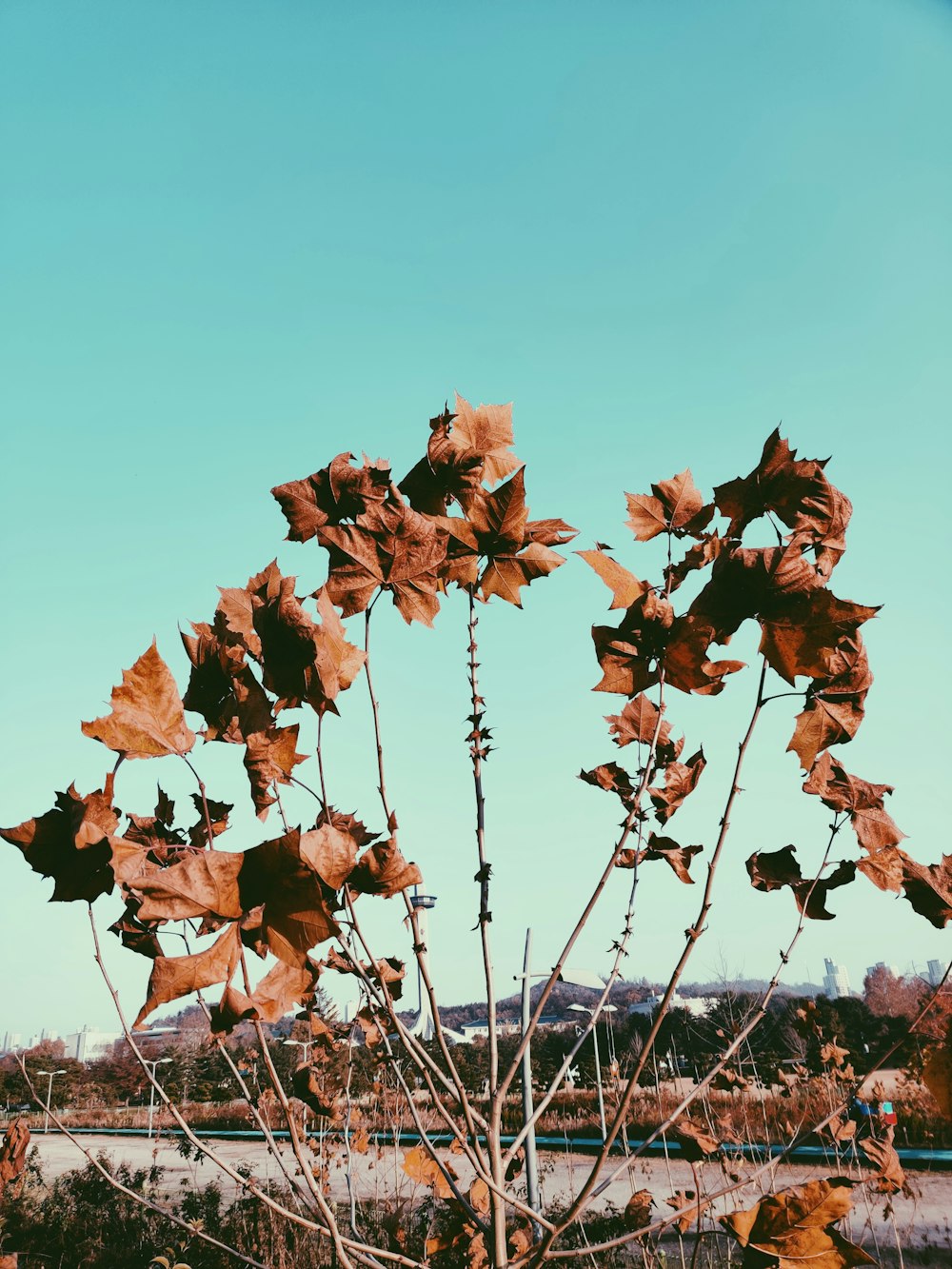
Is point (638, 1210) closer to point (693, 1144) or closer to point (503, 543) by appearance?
point (693, 1144)

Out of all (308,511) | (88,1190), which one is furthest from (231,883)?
(88,1190)

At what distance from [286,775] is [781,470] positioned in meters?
0.83

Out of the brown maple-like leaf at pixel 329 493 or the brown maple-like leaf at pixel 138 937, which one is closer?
the brown maple-like leaf at pixel 138 937

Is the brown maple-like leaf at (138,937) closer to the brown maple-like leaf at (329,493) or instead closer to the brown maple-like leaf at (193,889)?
the brown maple-like leaf at (193,889)

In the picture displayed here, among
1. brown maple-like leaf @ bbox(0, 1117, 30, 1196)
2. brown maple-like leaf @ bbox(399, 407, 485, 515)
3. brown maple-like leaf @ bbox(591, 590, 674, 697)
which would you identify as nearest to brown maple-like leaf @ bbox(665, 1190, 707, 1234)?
brown maple-like leaf @ bbox(591, 590, 674, 697)

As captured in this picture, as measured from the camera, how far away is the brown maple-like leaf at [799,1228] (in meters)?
0.88

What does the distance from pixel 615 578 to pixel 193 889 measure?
0.68 meters

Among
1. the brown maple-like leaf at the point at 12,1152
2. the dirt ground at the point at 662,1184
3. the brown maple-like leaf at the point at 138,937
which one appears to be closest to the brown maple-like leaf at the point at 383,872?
the brown maple-like leaf at the point at 138,937

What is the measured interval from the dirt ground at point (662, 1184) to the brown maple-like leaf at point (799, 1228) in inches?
98.1

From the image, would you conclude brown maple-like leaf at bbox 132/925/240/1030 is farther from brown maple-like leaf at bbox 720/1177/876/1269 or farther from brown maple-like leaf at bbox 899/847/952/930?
brown maple-like leaf at bbox 899/847/952/930

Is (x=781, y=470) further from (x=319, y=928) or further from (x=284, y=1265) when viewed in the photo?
(x=284, y=1265)

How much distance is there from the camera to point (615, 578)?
42.9 inches

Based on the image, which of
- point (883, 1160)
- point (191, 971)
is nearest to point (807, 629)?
point (191, 971)

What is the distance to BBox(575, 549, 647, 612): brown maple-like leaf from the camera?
1.09 m
